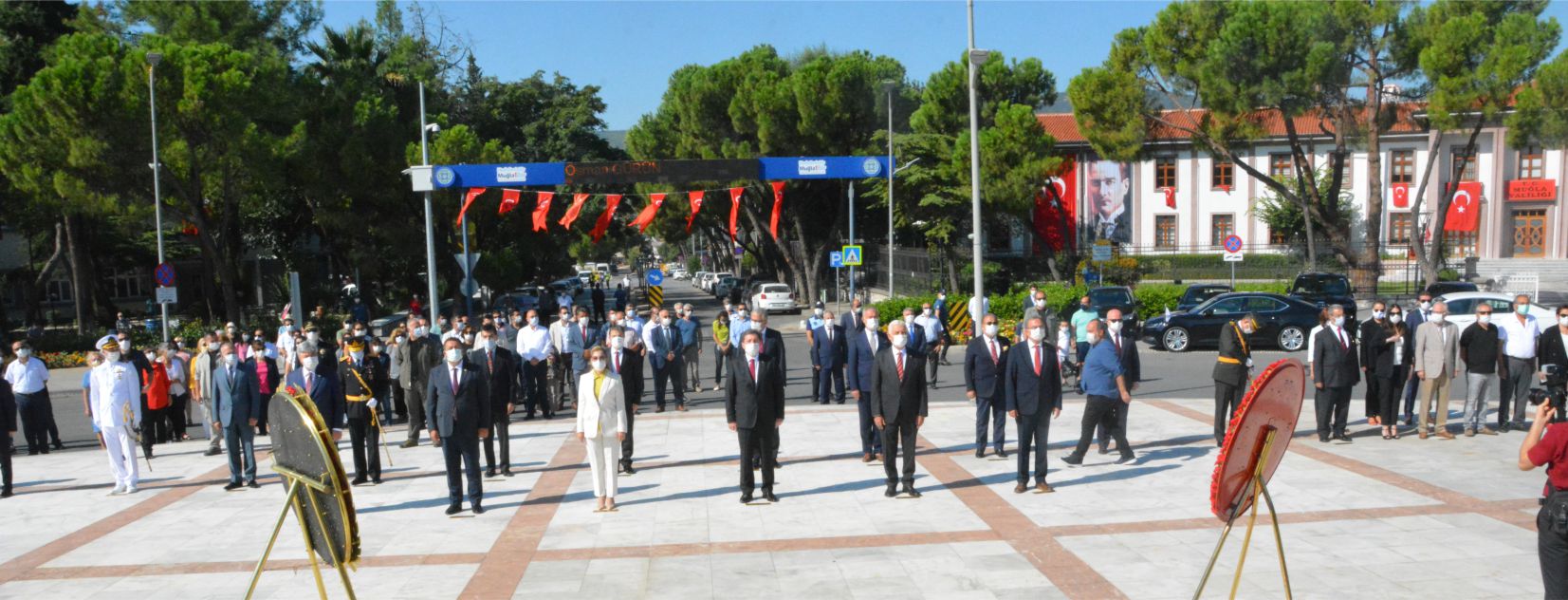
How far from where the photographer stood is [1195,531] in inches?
328

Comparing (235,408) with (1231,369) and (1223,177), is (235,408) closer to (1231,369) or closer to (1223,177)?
(1231,369)

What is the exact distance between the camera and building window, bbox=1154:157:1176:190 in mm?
50531

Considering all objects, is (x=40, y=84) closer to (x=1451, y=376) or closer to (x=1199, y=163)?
(x=1451, y=376)

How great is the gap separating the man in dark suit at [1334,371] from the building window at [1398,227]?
132 feet

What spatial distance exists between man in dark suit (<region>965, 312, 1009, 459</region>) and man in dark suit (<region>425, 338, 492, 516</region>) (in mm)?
4875

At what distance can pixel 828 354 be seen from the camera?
1597 cm

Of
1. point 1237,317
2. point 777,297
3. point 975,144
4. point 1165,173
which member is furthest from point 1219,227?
point 975,144

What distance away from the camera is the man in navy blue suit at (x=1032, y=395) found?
9.73 m

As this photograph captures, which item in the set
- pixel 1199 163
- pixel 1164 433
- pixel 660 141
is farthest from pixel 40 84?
pixel 1199 163

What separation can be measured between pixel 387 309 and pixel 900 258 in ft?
68.1

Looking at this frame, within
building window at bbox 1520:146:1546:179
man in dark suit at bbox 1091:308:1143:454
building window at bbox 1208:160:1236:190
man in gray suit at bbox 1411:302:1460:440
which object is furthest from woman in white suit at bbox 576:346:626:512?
building window at bbox 1520:146:1546:179

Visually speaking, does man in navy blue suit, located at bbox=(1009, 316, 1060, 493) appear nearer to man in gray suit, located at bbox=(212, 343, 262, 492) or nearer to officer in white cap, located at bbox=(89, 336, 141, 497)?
man in gray suit, located at bbox=(212, 343, 262, 492)

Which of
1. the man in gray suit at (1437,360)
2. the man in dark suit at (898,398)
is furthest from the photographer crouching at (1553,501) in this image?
the man in gray suit at (1437,360)

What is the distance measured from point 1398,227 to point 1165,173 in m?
10.2
